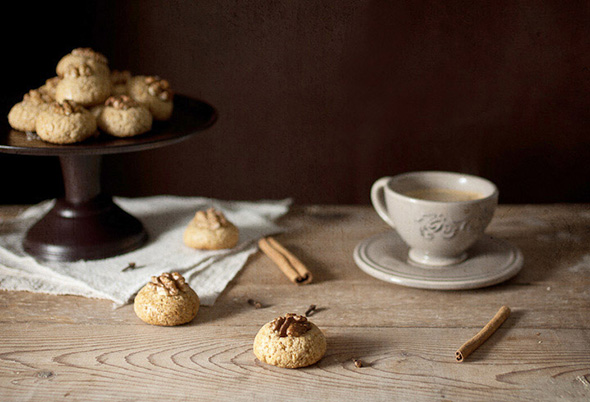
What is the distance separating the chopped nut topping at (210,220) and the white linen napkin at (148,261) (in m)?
0.05

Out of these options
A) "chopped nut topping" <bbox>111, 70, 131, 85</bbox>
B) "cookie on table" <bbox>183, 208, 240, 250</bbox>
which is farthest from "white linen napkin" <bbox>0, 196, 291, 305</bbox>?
"chopped nut topping" <bbox>111, 70, 131, 85</bbox>

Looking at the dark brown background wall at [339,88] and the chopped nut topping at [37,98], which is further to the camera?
the dark brown background wall at [339,88]

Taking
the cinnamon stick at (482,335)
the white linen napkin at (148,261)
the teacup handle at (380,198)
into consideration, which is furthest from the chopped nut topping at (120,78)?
the cinnamon stick at (482,335)

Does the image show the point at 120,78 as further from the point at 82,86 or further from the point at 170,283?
the point at 170,283

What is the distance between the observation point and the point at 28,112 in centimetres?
114

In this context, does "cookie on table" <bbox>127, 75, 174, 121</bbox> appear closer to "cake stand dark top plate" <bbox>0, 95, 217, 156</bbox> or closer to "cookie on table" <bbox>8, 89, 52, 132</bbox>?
"cake stand dark top plate" <bbox>0, 95, 217, 156</bbox>

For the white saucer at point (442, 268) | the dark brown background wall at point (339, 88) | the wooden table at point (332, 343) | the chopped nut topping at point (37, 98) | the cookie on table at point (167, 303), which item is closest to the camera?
the wooden table at point (332, 343)

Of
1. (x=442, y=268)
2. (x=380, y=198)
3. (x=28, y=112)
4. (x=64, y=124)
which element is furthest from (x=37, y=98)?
(x=442, y=268)

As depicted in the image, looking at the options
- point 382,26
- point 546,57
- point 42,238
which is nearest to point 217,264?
point 42,238

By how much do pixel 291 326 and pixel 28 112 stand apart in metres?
0.61

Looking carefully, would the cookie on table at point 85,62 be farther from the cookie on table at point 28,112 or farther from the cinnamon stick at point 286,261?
the cinnamon stick at point 286,261

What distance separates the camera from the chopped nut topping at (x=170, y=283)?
968mm

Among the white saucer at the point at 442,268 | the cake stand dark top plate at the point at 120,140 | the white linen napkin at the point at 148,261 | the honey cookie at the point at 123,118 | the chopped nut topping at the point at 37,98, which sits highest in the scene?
the chopped nut topping at the point at 37,98

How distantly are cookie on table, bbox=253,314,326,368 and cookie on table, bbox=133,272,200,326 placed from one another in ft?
0.43
